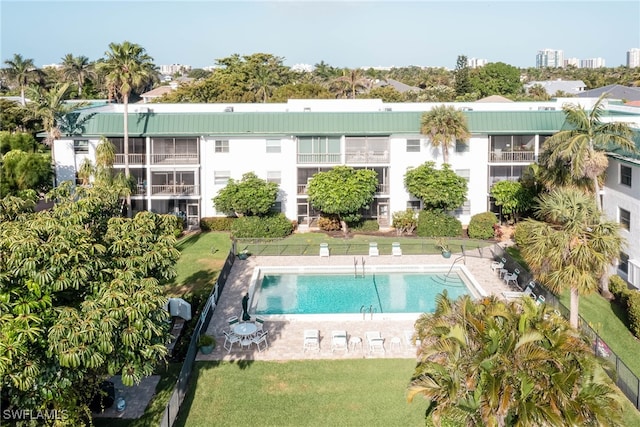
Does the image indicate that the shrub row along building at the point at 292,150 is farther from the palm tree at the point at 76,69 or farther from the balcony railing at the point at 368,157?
the palm tree at the point at 76,69

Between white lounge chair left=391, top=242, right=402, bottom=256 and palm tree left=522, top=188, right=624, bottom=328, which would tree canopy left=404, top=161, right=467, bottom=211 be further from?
palm tree left=522, top=188, right=624, bottom=328

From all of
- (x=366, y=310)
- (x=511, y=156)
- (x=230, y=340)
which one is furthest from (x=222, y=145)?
(x=230, y=340)

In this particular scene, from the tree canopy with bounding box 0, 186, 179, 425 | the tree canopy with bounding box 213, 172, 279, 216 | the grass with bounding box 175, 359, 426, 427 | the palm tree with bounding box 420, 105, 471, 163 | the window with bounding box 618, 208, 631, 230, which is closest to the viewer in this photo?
the tree canopy with bounding box 0, 186, 179, 425

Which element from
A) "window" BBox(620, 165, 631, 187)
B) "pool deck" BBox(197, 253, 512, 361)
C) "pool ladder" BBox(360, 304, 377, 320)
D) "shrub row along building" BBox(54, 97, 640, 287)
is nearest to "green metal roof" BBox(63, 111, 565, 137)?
"shrub row along building" BBox(54, 97, 640, 287)

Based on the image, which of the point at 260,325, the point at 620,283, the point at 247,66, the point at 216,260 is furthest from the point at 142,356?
the point at 247,66

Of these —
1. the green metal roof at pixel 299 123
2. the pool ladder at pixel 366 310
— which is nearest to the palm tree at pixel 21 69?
the green metal roof at pixel 299 123

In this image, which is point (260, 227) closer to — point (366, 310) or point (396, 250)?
point (396, 250)

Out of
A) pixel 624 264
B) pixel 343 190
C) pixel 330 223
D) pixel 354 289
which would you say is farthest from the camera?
pixel 330 223
